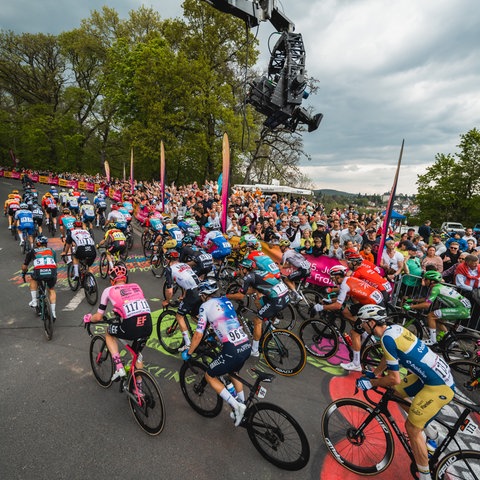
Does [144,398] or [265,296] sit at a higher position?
[265,296]

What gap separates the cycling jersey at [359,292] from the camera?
16.3 feet

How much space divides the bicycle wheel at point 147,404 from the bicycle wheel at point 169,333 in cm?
169

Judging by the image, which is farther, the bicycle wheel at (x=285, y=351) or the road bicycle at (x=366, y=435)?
the bicycle wheel at (x=285, y=351)

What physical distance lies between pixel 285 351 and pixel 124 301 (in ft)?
9.58

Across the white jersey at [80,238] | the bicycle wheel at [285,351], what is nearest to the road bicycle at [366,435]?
the bicycle wheel at [285,351]

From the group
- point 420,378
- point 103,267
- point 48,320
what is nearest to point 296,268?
point 420,378

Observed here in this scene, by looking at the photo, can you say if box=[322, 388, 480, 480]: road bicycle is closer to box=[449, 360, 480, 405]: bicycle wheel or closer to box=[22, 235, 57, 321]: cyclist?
box=[449, 360, 480, 405]: bicycle wheel

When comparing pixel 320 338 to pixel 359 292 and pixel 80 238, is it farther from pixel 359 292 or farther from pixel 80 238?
pixel 80 238

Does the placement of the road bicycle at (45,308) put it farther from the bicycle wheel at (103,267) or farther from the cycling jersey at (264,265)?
the cycling jersey at (264,265)

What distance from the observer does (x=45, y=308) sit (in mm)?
5625

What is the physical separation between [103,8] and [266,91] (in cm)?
4035

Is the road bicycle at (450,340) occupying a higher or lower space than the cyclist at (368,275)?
lower

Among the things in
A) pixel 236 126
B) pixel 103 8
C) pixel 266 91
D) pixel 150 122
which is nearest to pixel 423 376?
pixel 266 91

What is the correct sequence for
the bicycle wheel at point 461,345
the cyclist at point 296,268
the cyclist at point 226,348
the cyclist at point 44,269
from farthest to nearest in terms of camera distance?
the cyclist at point 296,268
the cyclist at point 44,269
the bicycle wheel at point 461,345
the cyclist at point 226,348
